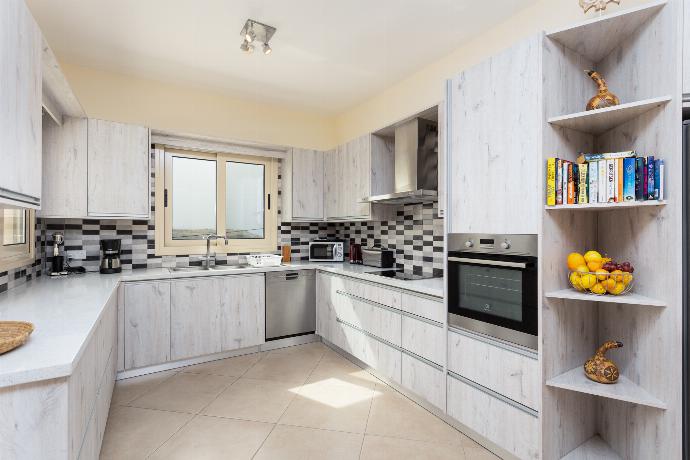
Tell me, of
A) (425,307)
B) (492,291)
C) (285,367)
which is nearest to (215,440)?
(285,367)

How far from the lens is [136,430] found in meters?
2.14

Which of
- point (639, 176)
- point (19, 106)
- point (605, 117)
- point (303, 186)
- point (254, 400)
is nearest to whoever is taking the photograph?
point (19, 106)

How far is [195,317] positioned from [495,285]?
2544 mm

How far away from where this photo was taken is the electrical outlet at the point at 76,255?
9.99 ft

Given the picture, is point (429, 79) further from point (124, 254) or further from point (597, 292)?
point (124, 254)

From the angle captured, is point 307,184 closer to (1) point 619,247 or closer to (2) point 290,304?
(2) point 290,304

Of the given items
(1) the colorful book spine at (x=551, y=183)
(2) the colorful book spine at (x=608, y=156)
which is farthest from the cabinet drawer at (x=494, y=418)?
(2) the colorful book spine at (x=608, y=156)

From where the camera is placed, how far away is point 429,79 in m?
3.16

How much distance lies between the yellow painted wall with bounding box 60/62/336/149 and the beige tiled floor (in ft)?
7.76

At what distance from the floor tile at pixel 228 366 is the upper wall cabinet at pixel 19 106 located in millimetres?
1958

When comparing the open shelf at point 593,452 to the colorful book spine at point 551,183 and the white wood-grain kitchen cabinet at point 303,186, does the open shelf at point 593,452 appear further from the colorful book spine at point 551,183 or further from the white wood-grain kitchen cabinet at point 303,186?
the white wood-grain kitchen cabinet at point 303,186

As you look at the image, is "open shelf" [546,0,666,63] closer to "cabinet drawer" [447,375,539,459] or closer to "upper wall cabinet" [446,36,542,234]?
"upper wall cabinet" [446,36,542,234]

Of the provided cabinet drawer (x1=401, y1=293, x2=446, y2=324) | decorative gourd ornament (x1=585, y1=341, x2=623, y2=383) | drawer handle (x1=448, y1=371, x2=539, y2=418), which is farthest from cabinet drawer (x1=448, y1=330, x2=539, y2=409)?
decorative gourd ornament (x1=585, y1=341, x2=623, y2=383)

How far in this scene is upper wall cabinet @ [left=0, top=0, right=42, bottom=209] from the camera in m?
1.25
